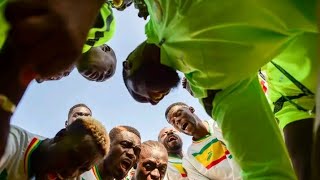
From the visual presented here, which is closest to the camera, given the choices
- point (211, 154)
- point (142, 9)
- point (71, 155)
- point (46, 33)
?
point (46, 33)

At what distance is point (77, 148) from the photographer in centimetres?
186

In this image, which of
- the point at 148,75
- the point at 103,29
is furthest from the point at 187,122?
the point at 148,75

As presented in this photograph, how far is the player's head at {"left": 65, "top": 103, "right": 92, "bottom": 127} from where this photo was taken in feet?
11.5

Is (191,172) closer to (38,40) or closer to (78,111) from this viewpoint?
(78,111)

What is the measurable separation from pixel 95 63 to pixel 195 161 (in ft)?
4.41

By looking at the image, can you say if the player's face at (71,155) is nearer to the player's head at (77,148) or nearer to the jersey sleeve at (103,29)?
the player's head at (77,148)

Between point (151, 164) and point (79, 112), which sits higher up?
point (151, 164)

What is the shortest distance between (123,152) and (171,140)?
52.2 inches

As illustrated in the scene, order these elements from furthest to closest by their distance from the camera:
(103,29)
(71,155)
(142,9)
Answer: (71,155), (103,29), (142,9)

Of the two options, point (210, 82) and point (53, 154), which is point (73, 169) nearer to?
point (53, 154)

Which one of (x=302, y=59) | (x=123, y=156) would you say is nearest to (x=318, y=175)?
(x=302, y=59)

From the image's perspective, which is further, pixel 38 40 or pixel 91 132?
pixel 91 132

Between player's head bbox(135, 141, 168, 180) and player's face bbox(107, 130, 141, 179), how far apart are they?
0.43 feet

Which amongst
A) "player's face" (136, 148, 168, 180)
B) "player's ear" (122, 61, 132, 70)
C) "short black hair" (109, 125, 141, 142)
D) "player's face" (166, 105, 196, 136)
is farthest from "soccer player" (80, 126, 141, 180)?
"player's ear" (122, 61, 132, 70)
